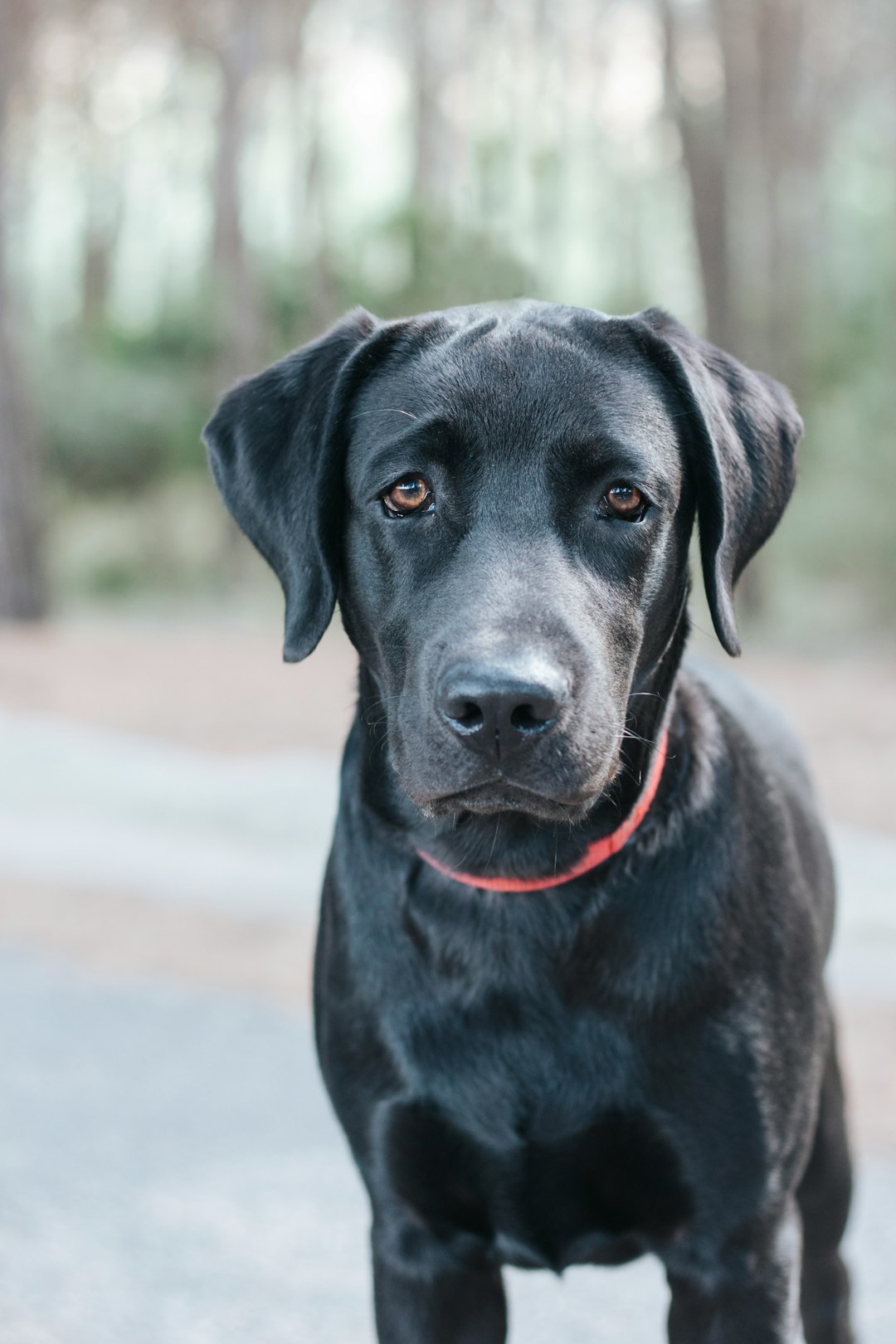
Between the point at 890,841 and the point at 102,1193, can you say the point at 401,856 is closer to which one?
the point at 102,1193

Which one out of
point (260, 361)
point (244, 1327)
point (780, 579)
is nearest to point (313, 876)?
point (244, 1327)

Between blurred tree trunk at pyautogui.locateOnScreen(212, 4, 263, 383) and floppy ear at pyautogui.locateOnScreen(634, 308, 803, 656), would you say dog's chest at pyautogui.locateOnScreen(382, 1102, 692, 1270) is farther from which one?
blurred tree trunk at pyautogui.locateOnScreen(212, 4, 263, 383)

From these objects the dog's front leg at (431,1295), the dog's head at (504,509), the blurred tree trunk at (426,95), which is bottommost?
the dog's front leg at (431,1295)

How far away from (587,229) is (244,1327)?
1112 inches

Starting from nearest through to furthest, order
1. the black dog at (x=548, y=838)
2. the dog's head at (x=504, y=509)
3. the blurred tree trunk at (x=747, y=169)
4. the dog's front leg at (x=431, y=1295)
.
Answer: the dog's head at (x=504, y=509)
the black dog at (x=548, y=838)
the dog's front leg at (x=431, y=1295)
the blurred tree trunk at (x=747, y=169)

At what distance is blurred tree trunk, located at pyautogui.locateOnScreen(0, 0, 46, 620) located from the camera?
1158 cm

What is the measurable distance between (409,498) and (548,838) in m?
0.61

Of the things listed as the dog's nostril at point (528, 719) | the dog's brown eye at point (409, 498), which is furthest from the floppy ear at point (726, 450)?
the dog's nostril at point (528, 719)

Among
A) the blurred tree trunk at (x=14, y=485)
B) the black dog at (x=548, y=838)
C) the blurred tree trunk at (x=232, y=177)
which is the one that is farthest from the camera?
the blurred tree trunk at (x=232, y=177)

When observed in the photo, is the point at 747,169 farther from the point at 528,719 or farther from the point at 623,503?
the point at 528,719

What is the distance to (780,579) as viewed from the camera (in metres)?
13.3

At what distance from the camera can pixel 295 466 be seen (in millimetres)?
2414

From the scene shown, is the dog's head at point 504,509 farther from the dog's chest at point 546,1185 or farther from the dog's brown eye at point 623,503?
the dog's chest at point 546,1185

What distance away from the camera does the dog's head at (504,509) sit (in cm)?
198
